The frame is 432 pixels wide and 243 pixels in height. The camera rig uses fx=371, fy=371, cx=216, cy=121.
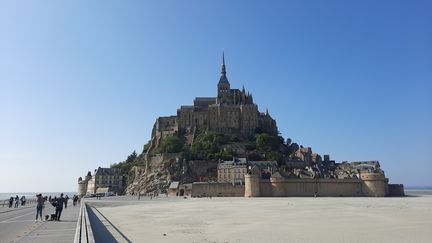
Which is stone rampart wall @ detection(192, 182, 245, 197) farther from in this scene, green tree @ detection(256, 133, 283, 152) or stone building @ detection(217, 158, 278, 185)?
green tree @ detection(256, 133, 283, 152)

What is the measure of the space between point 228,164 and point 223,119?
2496cm

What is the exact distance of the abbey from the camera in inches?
3848

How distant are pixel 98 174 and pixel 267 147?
42.6 metres

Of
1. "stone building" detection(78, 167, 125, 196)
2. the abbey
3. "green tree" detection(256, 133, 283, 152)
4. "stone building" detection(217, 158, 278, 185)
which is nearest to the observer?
"stone building" detection(217, 158, 278, 185)

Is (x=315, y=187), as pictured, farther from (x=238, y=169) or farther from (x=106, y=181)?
(x=106, y=181)

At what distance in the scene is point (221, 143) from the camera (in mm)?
89188

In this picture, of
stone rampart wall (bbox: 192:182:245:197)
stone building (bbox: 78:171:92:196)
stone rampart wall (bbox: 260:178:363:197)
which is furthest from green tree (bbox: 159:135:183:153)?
stone rampart wall (bbox: 260:178:363:197)

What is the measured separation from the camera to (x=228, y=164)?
2950 inches

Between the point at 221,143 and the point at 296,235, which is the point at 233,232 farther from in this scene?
the point at 221,143

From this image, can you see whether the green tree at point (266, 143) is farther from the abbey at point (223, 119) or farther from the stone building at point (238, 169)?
the stone building at point (238, 169)

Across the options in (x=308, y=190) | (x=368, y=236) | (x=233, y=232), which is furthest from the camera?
(x=308, y=190)

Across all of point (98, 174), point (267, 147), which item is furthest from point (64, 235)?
point (98, 174)

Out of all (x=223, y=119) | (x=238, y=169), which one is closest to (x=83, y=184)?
(x=223, y=119)

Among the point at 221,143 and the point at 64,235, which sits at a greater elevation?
the point at 221,143
